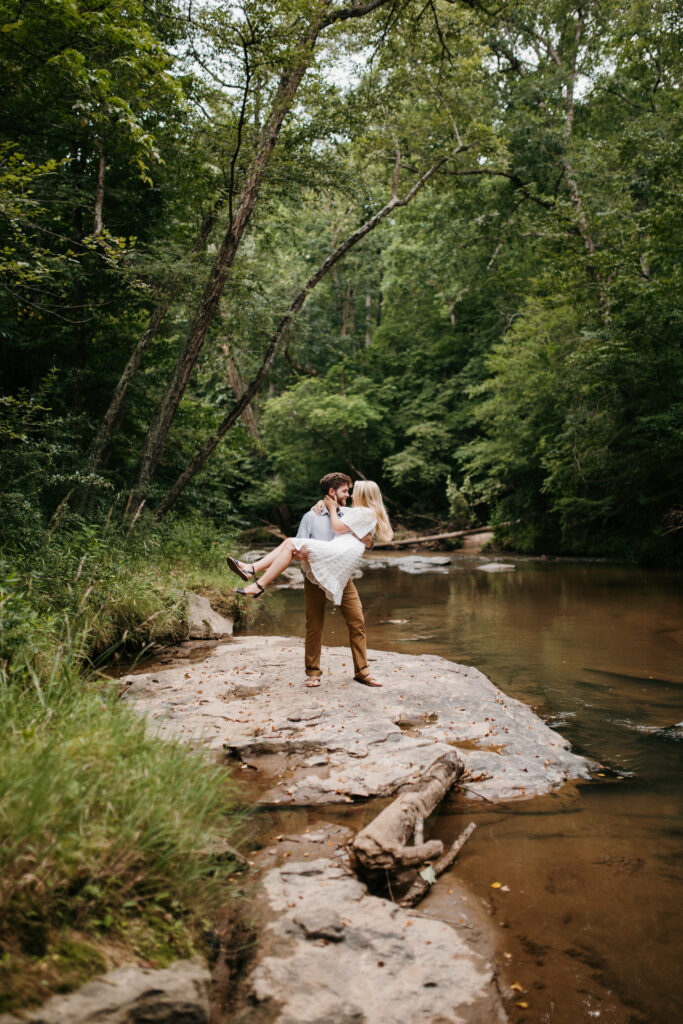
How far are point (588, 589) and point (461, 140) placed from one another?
11279 millimetres

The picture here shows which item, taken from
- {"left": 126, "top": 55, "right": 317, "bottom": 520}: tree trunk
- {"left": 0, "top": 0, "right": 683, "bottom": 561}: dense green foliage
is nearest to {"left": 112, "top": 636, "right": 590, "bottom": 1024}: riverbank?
{"left": 0, "top": 0, "right": 683, "bottom": 561}: dense green foliage

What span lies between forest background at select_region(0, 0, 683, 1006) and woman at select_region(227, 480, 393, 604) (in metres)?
1.41

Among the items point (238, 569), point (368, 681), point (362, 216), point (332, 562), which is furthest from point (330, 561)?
point (362, 216)

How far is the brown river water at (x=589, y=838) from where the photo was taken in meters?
2.39

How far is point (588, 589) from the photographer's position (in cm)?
1291

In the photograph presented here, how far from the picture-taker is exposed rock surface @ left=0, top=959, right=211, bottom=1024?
1580 mm

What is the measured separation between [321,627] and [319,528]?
82 centimetres

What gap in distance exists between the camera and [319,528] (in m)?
5.42

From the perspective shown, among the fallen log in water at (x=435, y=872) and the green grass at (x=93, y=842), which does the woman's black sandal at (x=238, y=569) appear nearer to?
the green grass at (x=93, y=842)

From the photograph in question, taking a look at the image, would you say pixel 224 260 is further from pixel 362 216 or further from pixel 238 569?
pixel 362 216

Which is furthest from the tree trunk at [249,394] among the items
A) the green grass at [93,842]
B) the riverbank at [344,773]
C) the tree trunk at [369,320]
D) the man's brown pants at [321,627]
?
the tree trunk at [369,320]

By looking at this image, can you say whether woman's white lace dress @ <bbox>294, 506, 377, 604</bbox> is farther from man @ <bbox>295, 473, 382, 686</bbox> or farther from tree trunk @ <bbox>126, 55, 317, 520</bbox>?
tree trunk @ <bbox>126, 55, 317, 520</bbox>

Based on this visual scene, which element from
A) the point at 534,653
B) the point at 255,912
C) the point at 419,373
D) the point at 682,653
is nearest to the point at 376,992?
the point at 255,912

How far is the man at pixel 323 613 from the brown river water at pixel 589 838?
1670mm
